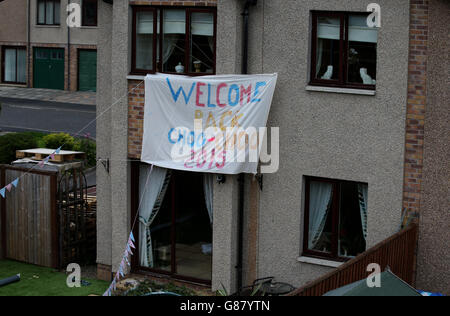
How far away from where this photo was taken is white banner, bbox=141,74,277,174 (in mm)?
13033

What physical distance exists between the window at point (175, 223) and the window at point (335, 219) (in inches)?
78.2

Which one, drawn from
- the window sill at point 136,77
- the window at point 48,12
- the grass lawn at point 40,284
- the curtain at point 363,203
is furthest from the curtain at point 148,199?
the window at point 48,12

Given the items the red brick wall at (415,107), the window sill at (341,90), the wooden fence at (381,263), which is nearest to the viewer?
the wooden fence at (381,263)

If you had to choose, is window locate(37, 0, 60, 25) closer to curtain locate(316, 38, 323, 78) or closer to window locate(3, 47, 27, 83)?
window locate(3, 47, 27, 83)

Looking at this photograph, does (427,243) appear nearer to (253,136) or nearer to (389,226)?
(389,226)

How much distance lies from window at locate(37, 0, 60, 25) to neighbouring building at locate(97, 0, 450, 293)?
29.4 meters

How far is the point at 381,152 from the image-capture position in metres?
12.3

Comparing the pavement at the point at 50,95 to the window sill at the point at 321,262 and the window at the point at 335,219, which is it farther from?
the window sill at the point at 321,262

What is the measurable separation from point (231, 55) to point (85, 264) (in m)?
Result: 6.14

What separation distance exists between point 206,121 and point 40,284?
Answer: 16.1 ft

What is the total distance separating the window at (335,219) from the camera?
12844 mm

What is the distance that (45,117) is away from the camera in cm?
3331

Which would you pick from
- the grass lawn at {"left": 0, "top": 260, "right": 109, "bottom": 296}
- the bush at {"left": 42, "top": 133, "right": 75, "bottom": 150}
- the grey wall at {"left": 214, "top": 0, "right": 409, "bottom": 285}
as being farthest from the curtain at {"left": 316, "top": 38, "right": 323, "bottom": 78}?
the bush at {"left": 42, "top": 133, "right": 75, "bottom": 150}
